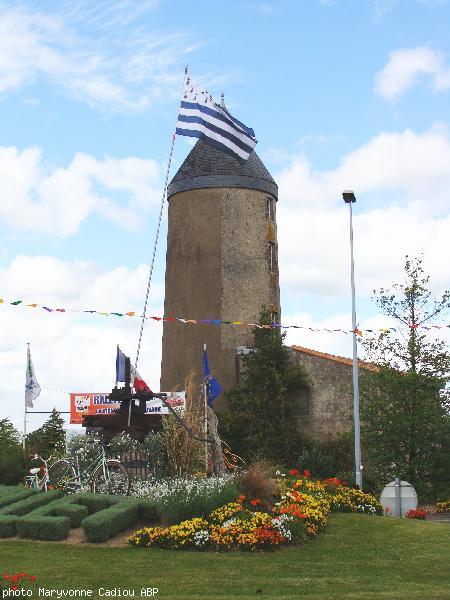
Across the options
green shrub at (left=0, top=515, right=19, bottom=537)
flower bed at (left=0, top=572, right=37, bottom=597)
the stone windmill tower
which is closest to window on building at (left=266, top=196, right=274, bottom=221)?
the stone windmill tower

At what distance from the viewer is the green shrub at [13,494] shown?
20.2m

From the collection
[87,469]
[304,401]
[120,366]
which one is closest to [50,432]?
[304,401]

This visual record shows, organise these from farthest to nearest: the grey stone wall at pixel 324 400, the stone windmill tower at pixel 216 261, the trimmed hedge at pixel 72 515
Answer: the stone windmill tower at pixel 216 261 → the grey stone wall at pixel 324 400 → the trimmed hedge at pixel 72 515

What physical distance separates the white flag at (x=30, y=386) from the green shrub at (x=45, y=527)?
19.6 m

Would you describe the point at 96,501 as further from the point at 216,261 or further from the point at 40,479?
the point at 216,261

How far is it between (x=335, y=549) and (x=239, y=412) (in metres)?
21.1

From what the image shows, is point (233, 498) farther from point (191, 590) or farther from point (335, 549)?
point (191, 590)

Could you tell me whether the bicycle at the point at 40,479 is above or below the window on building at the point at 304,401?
below

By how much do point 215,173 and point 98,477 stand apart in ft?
75.5

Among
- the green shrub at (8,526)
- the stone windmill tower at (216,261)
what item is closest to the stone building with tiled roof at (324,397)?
the stone windmill tower at (216,261)

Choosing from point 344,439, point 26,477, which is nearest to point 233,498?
point 26,477

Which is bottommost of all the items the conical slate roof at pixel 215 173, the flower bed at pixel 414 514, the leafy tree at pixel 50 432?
the flower bed at pixel 414 514

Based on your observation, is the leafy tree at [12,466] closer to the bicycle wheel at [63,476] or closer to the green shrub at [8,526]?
the bicycle wheel at [63,476]

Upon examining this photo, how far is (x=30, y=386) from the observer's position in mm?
37469
